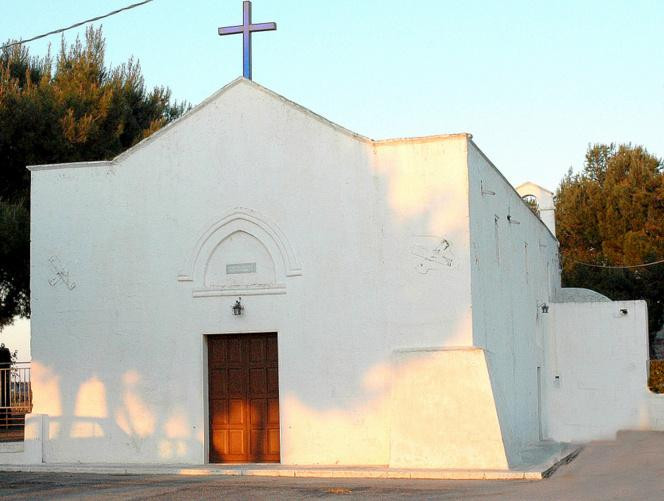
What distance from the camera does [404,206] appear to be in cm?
1706

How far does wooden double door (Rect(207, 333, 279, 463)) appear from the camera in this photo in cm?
1766

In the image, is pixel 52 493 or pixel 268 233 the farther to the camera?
pixel 268 233

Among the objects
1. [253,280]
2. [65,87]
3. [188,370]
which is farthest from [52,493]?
[65,87]

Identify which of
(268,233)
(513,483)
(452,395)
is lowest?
(513,483)

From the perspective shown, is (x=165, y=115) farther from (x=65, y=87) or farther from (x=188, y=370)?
(x=188, y=370)

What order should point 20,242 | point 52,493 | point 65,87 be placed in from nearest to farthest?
1. point 52,493
2. point 20,242
3. point 65,87

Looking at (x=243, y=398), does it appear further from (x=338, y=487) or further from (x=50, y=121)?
(x=50, y=121)

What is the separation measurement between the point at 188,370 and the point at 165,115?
14.3 meters

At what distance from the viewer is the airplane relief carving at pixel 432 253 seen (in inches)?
662

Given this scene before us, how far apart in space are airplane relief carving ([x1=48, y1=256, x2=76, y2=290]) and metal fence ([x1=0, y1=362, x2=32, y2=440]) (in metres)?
1.93

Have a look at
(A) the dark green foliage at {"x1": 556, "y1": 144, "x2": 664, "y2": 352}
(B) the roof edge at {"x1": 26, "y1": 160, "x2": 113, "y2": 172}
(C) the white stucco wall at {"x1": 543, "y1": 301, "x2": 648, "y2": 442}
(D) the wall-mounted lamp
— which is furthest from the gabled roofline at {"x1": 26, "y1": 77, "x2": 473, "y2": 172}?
(A) the dark green foliage at {"x1": 556, "y1": 144, "x2": 664, "y2": 352}

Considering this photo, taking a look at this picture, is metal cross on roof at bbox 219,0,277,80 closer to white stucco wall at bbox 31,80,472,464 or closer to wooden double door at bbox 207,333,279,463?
white stucco wall at bbox 31,80,472,464

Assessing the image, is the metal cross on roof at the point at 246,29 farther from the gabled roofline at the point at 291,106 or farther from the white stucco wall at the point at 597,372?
the white stucco wall at the point at 597,372

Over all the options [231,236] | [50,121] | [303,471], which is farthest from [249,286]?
[50,121]
